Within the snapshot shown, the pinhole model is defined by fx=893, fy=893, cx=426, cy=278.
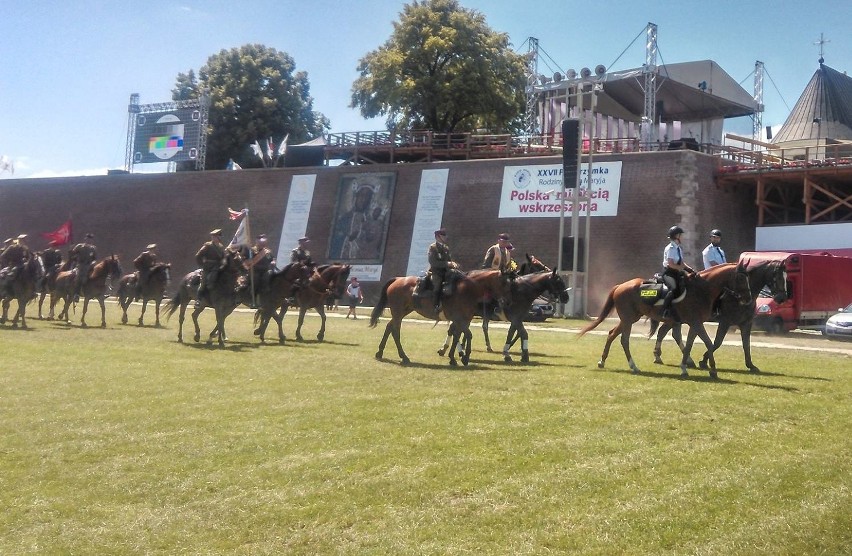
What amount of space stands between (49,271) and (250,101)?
40767 millimetres

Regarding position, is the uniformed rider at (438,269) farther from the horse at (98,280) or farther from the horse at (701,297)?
the horse at (98,280)

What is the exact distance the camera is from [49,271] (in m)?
29.5

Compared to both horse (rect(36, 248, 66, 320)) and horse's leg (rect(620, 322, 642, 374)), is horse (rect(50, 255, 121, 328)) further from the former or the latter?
horse's leg (rect(620, 322, 642, 374))

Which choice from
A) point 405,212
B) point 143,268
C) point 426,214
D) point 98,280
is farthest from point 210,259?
point 405,212

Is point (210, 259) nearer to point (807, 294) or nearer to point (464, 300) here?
point (464, 300)

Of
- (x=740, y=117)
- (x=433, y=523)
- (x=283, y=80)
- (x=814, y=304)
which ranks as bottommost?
(x=433, y=523)

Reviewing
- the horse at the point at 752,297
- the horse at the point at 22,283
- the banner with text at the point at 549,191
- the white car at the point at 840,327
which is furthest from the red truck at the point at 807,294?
the horse at the point at 22,283

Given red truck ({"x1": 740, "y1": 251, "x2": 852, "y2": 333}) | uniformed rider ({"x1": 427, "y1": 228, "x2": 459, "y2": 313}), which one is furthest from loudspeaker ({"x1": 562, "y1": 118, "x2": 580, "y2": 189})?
uniformed rider ({"x1": 427, "y1": 228, "x2": 459, "y2": 313})

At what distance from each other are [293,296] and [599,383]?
1121 centimetres

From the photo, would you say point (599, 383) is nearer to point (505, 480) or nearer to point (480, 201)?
point (505, 480)

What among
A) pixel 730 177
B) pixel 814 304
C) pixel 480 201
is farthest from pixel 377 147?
pixel 814 304

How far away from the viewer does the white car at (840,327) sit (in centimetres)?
2544

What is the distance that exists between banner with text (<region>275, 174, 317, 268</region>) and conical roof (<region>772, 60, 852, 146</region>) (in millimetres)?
26895

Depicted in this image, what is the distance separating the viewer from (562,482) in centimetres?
803
